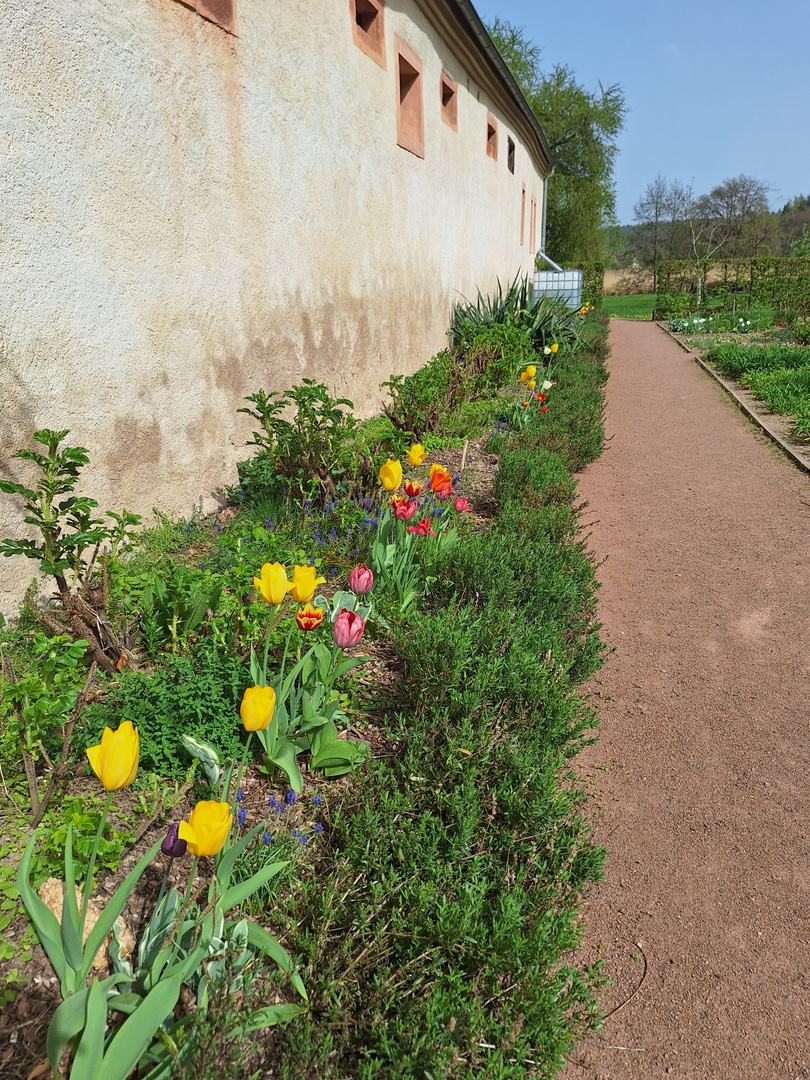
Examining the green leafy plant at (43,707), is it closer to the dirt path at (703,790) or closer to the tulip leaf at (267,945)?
the tulip leaf at (267,945)

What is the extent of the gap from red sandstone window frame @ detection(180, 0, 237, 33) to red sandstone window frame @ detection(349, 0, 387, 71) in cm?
219

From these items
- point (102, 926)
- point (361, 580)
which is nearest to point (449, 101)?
point (361, 580)

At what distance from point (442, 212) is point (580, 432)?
409 centimetres

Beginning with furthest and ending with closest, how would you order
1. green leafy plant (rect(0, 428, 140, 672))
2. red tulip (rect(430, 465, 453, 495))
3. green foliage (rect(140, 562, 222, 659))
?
1. red tulip (rect(430, 465, 453, 495))
2. green foliage (rect(140, 562, 222, 659))
3. green leafy plant (rect(0, 428, 140, 672))

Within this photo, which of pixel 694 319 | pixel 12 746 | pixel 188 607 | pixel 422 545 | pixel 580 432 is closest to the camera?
pixel 12 746

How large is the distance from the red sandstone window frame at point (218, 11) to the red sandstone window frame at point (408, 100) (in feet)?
10.2

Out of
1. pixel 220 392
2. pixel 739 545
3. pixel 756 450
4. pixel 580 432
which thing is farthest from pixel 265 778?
pixel 756 450

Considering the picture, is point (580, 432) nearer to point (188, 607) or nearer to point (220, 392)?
point (220, 392)

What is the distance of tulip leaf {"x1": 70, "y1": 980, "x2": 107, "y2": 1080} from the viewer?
1.10 metres

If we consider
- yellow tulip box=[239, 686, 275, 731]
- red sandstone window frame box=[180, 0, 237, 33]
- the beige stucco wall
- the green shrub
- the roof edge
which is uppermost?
the roof edge

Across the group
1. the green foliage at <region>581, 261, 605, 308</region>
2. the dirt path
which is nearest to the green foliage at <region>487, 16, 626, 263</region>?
the green foliage at <region>581, 261, 605, 308</region>

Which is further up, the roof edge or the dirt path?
the roof edge

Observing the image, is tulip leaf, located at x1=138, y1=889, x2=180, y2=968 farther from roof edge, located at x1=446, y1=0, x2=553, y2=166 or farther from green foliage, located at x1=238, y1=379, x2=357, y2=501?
roof edge, located at x1=446, y1=0, x2=553, y2=166

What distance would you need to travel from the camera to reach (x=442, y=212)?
841cm
